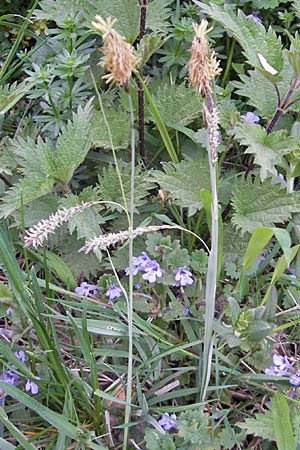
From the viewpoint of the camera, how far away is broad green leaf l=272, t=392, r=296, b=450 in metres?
1.27

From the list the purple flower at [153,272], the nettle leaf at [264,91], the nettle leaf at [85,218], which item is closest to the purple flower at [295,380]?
the purple flower at [153,272]

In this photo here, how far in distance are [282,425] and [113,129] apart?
94cm

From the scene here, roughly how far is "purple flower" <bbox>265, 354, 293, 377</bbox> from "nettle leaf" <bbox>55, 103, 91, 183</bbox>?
2.35ft

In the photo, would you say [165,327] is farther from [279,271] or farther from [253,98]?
[253,98]

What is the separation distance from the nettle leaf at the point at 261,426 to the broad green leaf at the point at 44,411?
377 millimetres

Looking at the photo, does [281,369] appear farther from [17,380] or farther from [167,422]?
[17,380]

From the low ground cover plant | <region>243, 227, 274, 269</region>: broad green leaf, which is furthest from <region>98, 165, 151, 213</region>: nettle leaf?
<region>243, 227, 274, 269</region>: broad green leaf

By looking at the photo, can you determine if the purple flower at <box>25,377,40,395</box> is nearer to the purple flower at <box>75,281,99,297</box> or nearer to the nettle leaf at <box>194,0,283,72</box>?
the purple flower at <box>75,281,99,297</box>

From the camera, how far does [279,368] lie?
146 centimetres

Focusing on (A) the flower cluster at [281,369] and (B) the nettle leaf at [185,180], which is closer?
(A) the flower cluster at [281,369]

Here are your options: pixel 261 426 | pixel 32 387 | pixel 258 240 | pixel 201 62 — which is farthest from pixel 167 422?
pixel 201 62

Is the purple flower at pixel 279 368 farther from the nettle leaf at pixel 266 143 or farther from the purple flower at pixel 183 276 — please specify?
the nettle leaf at pixel 266 143

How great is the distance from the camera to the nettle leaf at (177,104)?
1.80 metres

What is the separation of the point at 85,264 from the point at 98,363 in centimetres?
34
